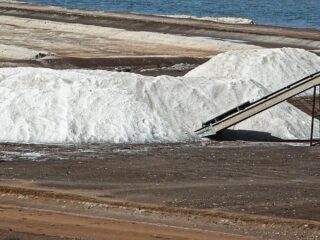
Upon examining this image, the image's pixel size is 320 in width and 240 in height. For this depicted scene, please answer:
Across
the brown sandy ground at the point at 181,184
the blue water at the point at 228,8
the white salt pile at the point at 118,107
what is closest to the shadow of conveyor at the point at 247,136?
the white salt pile at the point at 118,107

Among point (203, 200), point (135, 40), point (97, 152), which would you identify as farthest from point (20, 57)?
point (203, 200)

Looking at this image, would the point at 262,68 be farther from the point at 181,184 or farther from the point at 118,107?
the point at 181,184

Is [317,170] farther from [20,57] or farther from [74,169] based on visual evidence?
[20,57]

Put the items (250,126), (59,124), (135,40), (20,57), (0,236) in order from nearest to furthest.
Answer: (0,236)
(59,124)
(250,126)
(20,57)
(135,40)

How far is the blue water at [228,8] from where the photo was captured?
3895 inches

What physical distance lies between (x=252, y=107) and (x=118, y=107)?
12.1 feet

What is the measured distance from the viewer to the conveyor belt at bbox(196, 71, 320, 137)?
30234 millimetres

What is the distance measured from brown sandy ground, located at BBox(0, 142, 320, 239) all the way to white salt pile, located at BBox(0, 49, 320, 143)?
36.0 inches

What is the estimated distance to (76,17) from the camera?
249 ft

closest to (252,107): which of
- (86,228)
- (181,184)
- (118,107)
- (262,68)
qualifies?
(118,107)

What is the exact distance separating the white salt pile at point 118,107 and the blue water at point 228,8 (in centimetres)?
5771

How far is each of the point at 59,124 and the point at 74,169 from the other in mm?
4490

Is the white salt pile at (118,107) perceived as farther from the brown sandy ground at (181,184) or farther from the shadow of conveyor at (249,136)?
the brown sandy ground at (181,184)

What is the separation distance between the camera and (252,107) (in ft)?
98.9
